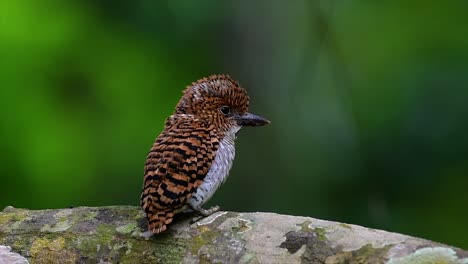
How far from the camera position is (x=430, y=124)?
5.39 m

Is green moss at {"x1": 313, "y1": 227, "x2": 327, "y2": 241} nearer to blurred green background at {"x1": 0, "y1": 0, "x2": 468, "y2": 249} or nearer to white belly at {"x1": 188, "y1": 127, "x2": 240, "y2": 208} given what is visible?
white belly at {"x1": 188, "y1": 127, "x2": 240, "y2": 208}

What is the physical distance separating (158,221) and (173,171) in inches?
11.8

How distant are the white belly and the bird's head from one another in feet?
0.29

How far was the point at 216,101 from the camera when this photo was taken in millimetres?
3916

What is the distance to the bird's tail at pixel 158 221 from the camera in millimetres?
3188

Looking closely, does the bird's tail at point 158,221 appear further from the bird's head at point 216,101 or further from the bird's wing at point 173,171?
the bird's head at point 216,101

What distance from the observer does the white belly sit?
136 inches

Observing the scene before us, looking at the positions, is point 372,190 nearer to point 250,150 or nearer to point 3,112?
point 250,150

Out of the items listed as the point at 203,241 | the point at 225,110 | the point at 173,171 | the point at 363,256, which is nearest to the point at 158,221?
the point at 203,241

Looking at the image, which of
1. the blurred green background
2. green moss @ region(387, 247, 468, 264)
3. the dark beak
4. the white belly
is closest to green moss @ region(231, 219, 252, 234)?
the white belly

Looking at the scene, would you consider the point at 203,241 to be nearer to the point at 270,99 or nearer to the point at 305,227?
the point at 305,227

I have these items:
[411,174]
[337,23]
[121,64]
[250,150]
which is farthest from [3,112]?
[411,174]

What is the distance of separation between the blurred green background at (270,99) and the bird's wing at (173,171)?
1975mm

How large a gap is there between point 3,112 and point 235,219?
3437mm
